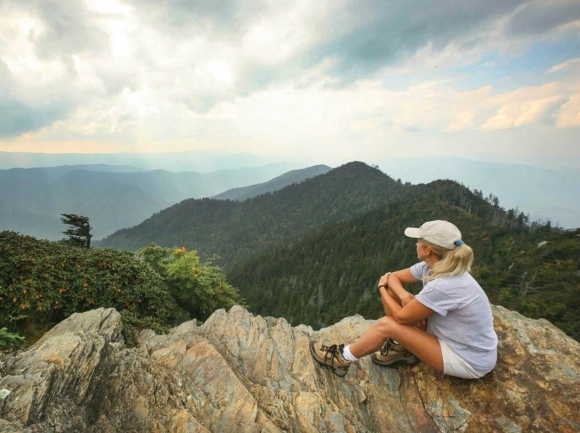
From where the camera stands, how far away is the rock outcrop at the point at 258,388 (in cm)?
423

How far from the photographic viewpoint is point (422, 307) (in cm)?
507

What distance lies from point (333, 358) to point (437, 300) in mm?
2920

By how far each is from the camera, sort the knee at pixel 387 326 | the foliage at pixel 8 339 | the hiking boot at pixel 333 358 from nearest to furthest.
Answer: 1. the knee at pixel 387 326
2. the foliage at pixel 8 339
3. the hiking boot at pixel 333 358

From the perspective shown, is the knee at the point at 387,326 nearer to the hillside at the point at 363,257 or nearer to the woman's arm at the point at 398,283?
the woman's arm at the point at 398,283

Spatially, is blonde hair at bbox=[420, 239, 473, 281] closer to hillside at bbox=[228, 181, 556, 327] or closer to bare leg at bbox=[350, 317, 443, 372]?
bare leg at bbox=[350, 317, 443, 372]

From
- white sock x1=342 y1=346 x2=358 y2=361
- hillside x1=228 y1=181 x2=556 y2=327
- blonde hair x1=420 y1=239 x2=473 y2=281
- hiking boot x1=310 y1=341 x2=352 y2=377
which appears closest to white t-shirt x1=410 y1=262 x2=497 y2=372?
blonde hair x1=420 y1=239 x2=473 y2=281

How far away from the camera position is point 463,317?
199 inches

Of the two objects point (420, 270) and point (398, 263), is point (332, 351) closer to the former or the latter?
point (420, 270)

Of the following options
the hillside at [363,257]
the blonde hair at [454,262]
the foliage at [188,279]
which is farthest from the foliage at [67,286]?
the hillside at [363,257]

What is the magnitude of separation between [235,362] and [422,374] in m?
4.21

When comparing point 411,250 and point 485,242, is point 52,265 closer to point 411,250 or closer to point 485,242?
point 411,250

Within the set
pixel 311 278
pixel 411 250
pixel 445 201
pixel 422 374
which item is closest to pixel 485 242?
pixel 411 250

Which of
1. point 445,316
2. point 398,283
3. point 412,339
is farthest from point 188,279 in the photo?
point 445,316

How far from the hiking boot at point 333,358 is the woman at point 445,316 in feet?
1.70
